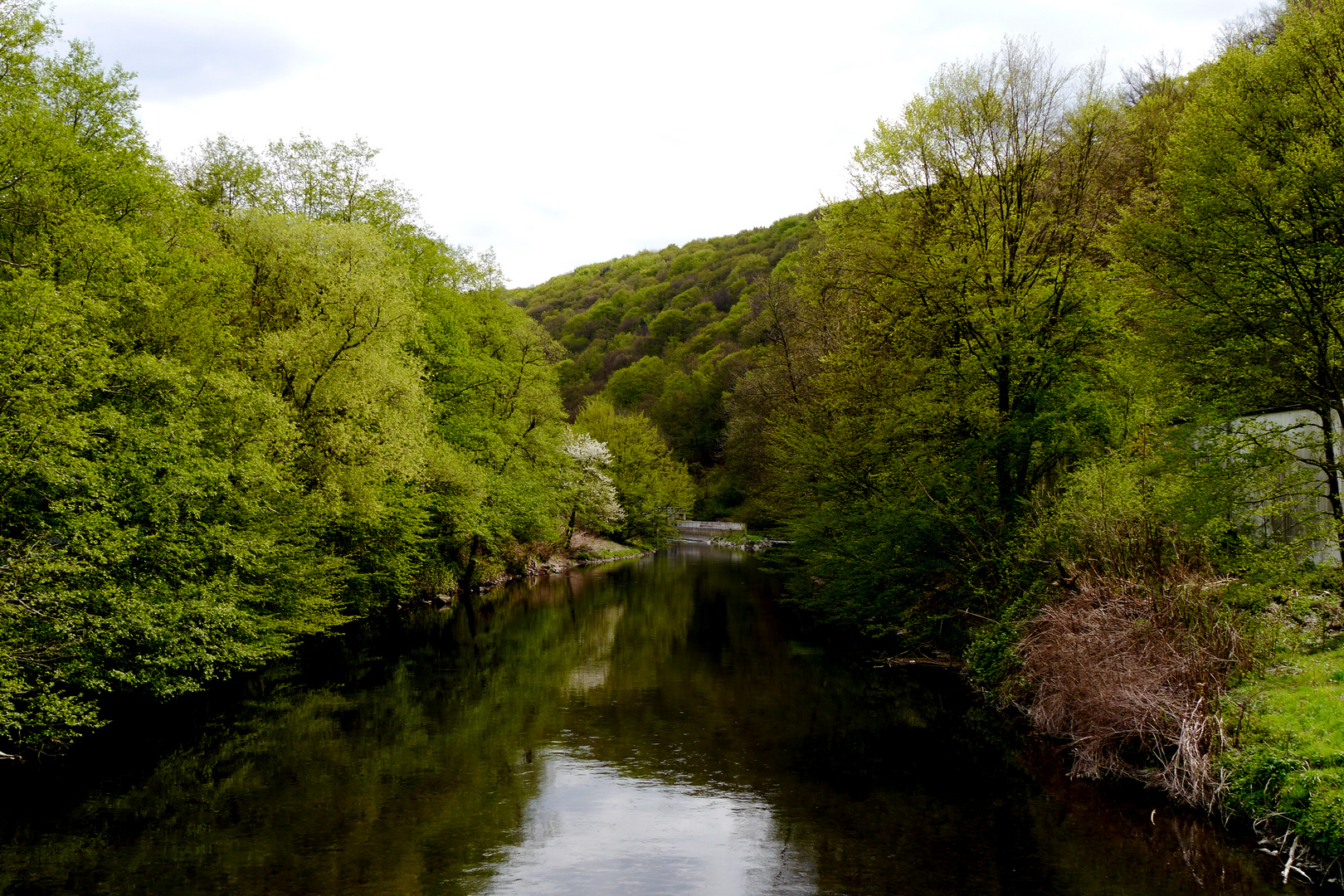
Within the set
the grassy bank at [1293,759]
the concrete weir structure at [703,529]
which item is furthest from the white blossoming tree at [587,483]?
the grassy bank at [1293,759]

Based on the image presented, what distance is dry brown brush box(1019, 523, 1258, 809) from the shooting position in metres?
11.3

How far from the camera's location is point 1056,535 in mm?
16188

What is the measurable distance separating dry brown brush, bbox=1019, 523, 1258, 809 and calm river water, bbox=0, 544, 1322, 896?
2.08 ft

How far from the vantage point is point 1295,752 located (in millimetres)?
9828

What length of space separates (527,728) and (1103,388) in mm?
14826

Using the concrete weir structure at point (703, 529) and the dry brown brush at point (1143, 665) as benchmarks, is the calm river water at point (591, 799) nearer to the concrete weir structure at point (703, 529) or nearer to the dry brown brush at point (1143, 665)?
the dry brown brush at point (1143, 665)

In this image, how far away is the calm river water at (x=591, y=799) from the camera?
959cm

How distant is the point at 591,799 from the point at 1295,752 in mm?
9051

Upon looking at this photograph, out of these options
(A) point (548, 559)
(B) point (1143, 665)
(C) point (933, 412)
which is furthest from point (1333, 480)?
(A) point (548, 559)

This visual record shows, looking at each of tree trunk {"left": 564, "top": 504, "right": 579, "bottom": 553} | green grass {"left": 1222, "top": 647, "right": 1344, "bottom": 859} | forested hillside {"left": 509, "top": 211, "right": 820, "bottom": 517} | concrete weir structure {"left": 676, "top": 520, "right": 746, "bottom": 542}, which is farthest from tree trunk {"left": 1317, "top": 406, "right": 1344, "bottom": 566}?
concrete weir structure {"left": 676, "top": 520, "right": 746, "bottom": 542}

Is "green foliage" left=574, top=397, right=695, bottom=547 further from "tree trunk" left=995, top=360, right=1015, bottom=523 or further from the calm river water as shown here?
the calm river water

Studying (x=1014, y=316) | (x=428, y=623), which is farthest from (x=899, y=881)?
(x=428, y=623)

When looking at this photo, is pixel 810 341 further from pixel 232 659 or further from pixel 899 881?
pixel 899 881

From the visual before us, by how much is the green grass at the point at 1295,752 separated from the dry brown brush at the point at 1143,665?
32 centimetres
